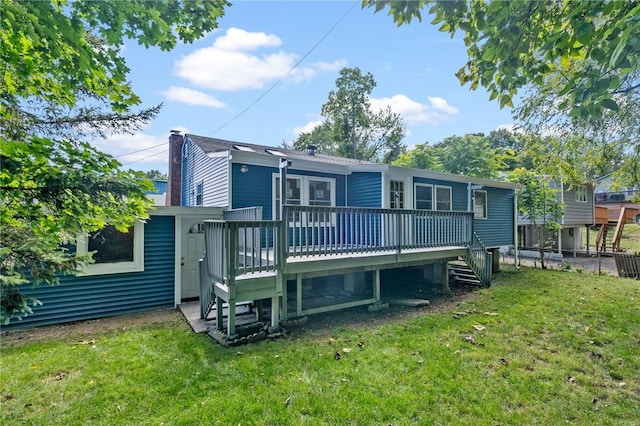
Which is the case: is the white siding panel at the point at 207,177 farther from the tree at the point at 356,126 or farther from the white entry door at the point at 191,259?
the tree at the point at 356,126

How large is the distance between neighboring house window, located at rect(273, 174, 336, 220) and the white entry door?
215 cm

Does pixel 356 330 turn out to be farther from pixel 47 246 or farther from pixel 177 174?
pixel 177 174

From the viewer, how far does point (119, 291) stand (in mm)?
6941

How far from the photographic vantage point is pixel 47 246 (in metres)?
2.71

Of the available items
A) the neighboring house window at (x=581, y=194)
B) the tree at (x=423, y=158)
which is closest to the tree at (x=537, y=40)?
the tree at (x=423, y=158)

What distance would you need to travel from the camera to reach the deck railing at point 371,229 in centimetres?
628

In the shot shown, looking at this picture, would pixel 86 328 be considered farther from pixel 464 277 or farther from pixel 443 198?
pixel 443 198

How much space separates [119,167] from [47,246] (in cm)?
91

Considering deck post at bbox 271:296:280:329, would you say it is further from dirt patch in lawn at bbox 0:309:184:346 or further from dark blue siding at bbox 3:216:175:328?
dark blue siding at bbox 3:216:175:328

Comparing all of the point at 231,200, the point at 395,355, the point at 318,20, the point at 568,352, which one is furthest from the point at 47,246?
the point at 318,20

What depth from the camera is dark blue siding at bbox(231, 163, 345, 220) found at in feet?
26.5

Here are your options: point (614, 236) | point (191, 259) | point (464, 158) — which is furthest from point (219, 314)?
point (614, 236)

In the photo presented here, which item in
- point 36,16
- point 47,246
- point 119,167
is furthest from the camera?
point 119,167

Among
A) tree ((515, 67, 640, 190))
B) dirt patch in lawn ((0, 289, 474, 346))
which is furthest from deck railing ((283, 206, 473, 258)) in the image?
tree ((515, 67, 640, 190))
